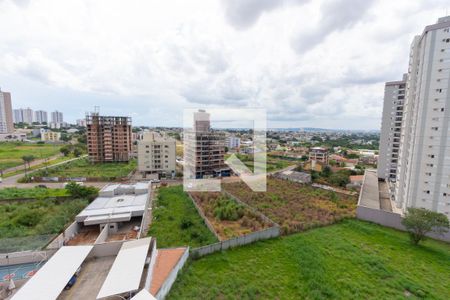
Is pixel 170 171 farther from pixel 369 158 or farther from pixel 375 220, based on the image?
pixel 369 158

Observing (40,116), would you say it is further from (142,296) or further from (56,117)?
(142,296)

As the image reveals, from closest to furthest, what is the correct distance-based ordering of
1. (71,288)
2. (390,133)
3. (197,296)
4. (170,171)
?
(71,288) → (197,296) → (390,133) → (170,171)

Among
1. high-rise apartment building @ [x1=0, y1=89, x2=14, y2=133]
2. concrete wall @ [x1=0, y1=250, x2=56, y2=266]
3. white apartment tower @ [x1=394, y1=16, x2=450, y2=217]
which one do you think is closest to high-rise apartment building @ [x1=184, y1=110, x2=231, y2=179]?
concrete wall @ [x1=0, y1=250, x2=56, y2=266]


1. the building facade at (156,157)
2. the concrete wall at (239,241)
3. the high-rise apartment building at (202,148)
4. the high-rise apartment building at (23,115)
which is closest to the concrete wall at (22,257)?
the concrete wall at (239,241)

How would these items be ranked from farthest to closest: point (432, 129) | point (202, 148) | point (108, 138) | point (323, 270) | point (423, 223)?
point (108, 138)
point (202, 148)
point (432, 129)
point (423, 223)
point (323, 270)

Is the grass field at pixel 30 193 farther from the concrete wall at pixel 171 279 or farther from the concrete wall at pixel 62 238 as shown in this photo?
the concrete wall at pixel 171 279

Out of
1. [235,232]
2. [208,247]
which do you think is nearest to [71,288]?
[208,247]

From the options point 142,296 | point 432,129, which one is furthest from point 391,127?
point 142,296
